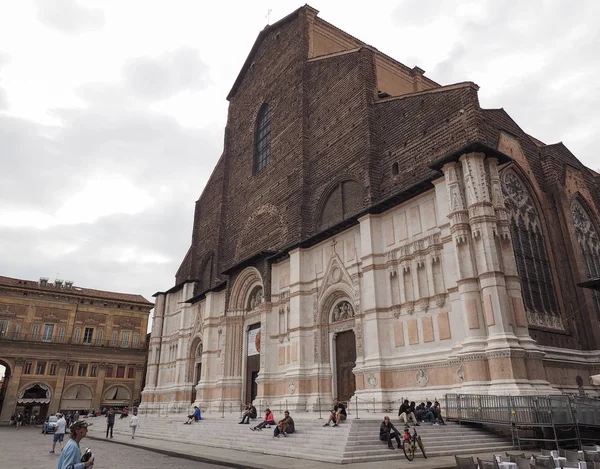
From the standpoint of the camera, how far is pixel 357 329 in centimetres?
1816

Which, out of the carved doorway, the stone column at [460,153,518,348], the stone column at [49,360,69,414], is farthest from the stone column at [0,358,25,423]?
the stone column at [460,153,518,348]

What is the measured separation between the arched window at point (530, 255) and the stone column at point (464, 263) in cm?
248

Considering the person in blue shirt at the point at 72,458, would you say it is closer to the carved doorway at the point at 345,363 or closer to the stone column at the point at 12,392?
the carved doorway at the point at 345,363

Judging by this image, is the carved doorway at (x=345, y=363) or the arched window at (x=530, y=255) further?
the carved doorway at (x=345, y=363)

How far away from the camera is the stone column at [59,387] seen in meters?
40.8

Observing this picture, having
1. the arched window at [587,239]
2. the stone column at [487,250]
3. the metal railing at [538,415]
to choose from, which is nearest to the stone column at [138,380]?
the metal railing at [538,415]

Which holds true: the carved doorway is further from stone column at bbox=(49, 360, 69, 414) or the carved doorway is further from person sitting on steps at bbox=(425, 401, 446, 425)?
stone column at bbox=(49, 360, 69, 414)

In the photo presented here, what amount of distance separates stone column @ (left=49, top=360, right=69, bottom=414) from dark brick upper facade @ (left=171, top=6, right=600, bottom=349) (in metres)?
17.0

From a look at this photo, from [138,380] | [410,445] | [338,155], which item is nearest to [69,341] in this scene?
[138,380]

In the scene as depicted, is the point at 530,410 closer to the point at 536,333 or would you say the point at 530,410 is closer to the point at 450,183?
the point at 536,333

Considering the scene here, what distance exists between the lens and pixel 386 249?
18.1 m

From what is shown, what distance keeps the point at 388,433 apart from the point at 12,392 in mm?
40078

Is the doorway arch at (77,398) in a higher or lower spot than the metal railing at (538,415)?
higher

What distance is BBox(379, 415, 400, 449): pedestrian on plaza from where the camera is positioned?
11.1 m
